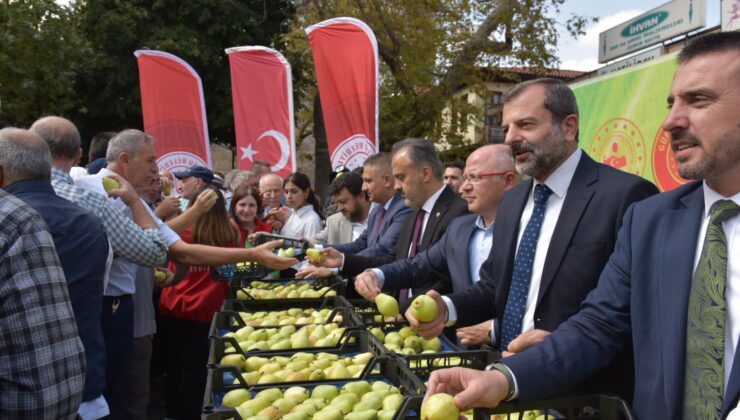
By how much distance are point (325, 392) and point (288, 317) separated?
1.52m

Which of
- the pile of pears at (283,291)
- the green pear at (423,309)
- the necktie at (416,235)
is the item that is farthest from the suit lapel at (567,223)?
the pile of pears at (283,291)

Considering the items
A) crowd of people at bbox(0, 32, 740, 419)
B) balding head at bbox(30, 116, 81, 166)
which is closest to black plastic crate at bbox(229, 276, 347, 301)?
crowd of people at bbox(0, 32, 740, 419)

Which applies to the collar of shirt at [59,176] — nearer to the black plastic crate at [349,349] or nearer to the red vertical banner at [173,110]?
the black plastic crate at [349,349]

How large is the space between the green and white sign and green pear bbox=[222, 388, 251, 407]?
8077 millimetres

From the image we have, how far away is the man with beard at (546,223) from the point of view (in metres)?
2.59

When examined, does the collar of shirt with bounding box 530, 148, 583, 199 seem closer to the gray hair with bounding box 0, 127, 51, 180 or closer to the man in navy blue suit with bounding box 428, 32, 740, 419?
the man in navy blue suit with bounding box 428, 32, 740, 419

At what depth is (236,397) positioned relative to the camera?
238 centimetres

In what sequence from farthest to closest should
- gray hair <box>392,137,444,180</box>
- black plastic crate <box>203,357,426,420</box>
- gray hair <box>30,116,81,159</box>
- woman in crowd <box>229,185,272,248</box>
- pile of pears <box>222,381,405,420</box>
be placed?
woman in crowd <box>229,185,272,248</box>
gray hair <box>392,137,444,180</box>
gray hair <box>30,116,81,159</box>
black plastic crate <box>203,357,426,420</box>
pile of pears <box>222,381,405,420</box>

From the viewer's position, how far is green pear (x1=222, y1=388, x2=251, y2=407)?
2.37 m

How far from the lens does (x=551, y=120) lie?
2799mm

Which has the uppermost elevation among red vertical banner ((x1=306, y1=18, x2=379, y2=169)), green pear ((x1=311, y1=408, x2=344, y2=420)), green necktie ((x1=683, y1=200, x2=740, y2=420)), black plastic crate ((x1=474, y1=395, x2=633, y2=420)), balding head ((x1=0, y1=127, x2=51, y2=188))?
red vertical banner ((x1=306, y1=18, x2=379, y2=169))

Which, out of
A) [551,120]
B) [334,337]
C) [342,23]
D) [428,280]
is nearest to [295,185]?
[342,23]

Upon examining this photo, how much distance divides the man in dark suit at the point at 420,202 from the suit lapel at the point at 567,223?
170 centimetres

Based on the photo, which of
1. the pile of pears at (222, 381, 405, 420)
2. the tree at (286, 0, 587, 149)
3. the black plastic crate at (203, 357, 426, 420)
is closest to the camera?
the pile of pears at (222, 381, 405, 420)
